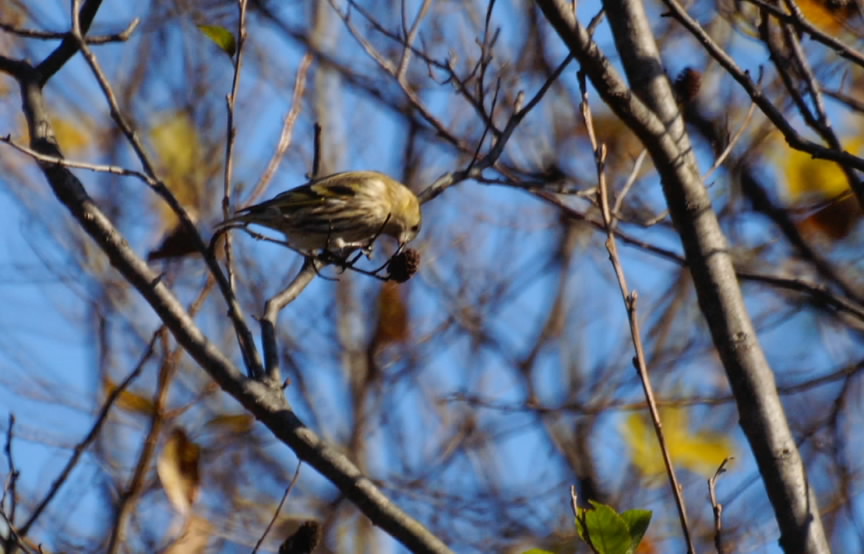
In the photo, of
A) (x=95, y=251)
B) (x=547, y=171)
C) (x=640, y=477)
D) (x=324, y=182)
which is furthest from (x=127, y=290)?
(x=640, y=477)

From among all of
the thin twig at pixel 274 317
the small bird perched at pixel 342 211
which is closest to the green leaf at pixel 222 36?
the thin twig at pixel 274 317

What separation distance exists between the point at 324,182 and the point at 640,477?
8.68ft

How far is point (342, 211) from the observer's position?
5.00m

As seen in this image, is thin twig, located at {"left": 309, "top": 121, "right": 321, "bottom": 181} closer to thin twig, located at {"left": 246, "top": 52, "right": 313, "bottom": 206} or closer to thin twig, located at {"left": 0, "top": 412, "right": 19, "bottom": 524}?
thin twig, located at {"left": 246, "top": 52, "right": 313, "bottom": 206}

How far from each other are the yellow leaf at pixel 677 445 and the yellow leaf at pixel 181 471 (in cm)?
305

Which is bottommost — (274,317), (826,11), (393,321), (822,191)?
(274,317)

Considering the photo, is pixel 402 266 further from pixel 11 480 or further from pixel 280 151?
pixel 11 480

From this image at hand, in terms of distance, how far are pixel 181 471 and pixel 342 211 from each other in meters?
2.06

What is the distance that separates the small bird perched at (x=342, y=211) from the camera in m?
4.62

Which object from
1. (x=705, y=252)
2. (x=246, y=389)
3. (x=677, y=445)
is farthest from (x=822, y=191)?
(x=246, y=389)

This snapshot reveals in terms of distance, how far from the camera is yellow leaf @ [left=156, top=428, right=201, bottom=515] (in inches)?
122

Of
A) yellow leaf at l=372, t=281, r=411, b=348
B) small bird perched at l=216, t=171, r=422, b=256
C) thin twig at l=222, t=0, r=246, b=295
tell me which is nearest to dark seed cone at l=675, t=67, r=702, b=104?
small bird perched at l=216, t=171, r=422, b=256

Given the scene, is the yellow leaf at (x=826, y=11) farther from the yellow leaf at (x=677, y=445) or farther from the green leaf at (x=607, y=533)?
the yellow leaf at (x=677, y=445)

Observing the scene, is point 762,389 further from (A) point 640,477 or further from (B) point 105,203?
(B) point 105,203
